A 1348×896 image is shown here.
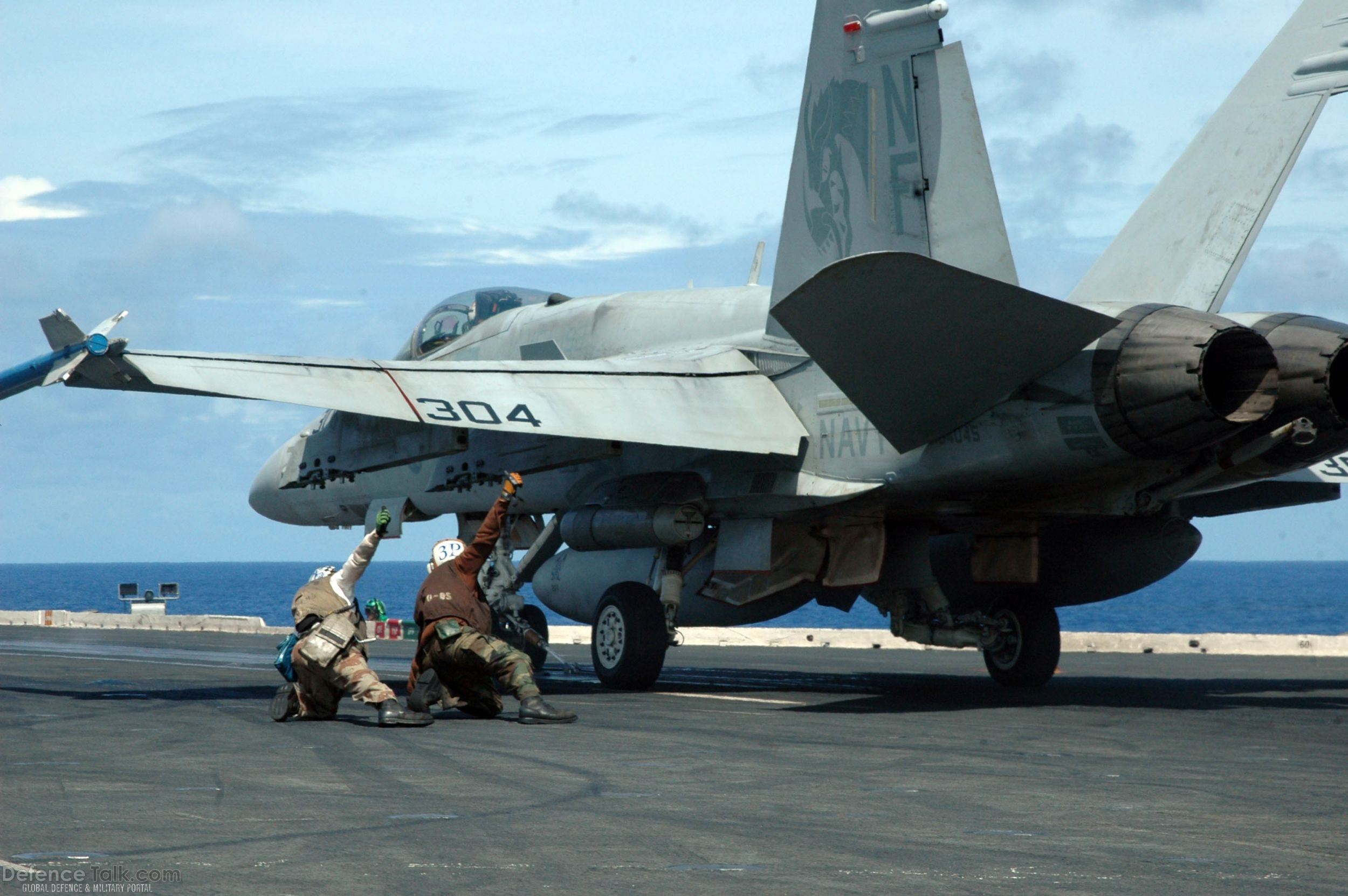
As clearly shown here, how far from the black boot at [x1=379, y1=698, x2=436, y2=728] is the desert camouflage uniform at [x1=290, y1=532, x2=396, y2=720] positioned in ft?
0.17

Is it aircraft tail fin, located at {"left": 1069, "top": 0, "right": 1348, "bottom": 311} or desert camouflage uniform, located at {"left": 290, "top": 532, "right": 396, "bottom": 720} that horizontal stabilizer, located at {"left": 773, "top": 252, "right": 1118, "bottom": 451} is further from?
desert camouflage uniform, located at {"left": 290, "top": 532, "right": 396, "bottom": 720}

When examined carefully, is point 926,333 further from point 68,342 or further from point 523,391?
point 68,342

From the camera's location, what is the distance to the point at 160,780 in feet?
26.2

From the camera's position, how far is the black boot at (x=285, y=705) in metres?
11.4

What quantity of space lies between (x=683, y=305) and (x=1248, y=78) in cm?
663

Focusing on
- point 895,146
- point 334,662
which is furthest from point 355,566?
point 895,146

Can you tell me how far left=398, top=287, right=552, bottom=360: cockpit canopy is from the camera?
18438mm

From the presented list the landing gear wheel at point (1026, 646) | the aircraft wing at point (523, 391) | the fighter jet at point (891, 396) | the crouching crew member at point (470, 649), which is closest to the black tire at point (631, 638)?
the fighter jet at point (891, 396)

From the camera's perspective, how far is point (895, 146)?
41.5 ft

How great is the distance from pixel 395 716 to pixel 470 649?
0.86 meters

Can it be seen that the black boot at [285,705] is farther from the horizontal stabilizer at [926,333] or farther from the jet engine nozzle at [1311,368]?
the jet engine nozzle at [1311,368]

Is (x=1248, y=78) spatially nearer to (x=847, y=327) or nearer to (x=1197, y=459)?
(x=1197, y=459)

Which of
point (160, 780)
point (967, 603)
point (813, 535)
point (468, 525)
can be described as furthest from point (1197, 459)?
point (468, 525)

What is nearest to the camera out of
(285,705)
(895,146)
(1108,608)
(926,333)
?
(926,333)
